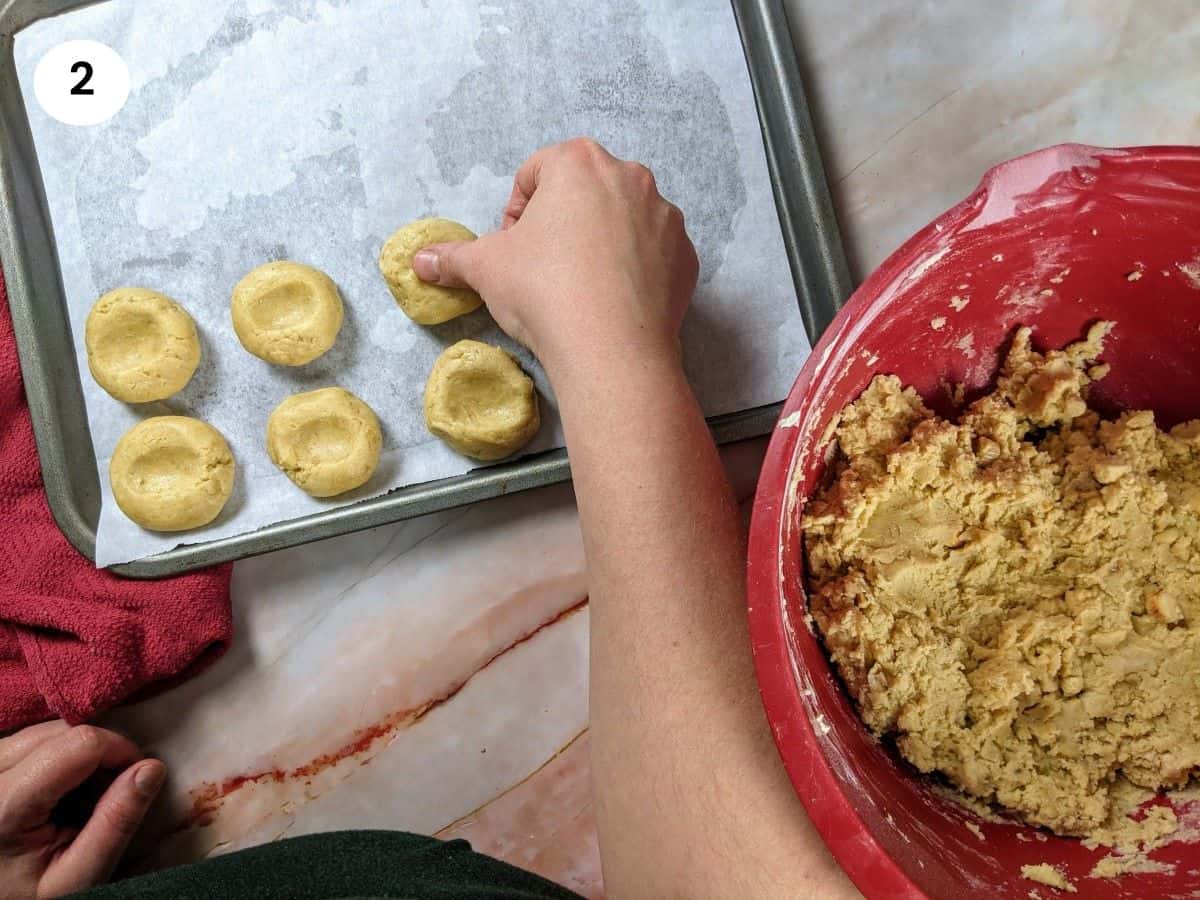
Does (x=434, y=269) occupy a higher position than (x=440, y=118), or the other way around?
(x=440, y=118)

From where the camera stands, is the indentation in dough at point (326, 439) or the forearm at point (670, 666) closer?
the forearm at point (670, 666)

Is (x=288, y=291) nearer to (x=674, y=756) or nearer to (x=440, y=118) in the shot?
(x=440, y=118)

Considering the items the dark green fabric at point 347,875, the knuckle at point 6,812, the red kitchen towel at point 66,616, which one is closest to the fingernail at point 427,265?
the red kitchen towel at point 66,616

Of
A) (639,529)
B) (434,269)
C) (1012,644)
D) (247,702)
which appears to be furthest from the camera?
(247,702)

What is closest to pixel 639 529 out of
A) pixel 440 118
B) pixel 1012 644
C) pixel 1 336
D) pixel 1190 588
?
pixel 1012 644

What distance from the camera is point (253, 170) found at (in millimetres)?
977

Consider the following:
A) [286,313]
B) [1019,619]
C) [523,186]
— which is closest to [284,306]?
[286,313]

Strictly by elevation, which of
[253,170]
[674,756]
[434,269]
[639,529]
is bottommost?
[674,756]

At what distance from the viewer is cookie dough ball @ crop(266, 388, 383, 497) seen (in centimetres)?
91

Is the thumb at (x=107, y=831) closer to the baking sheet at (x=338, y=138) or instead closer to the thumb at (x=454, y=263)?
the baking sheet at (x=338, y=138)

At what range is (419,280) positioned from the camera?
914 mm

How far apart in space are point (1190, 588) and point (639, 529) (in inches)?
15.8

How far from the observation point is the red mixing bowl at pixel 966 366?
0.56 meters

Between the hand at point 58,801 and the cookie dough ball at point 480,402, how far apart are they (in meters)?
0.48
